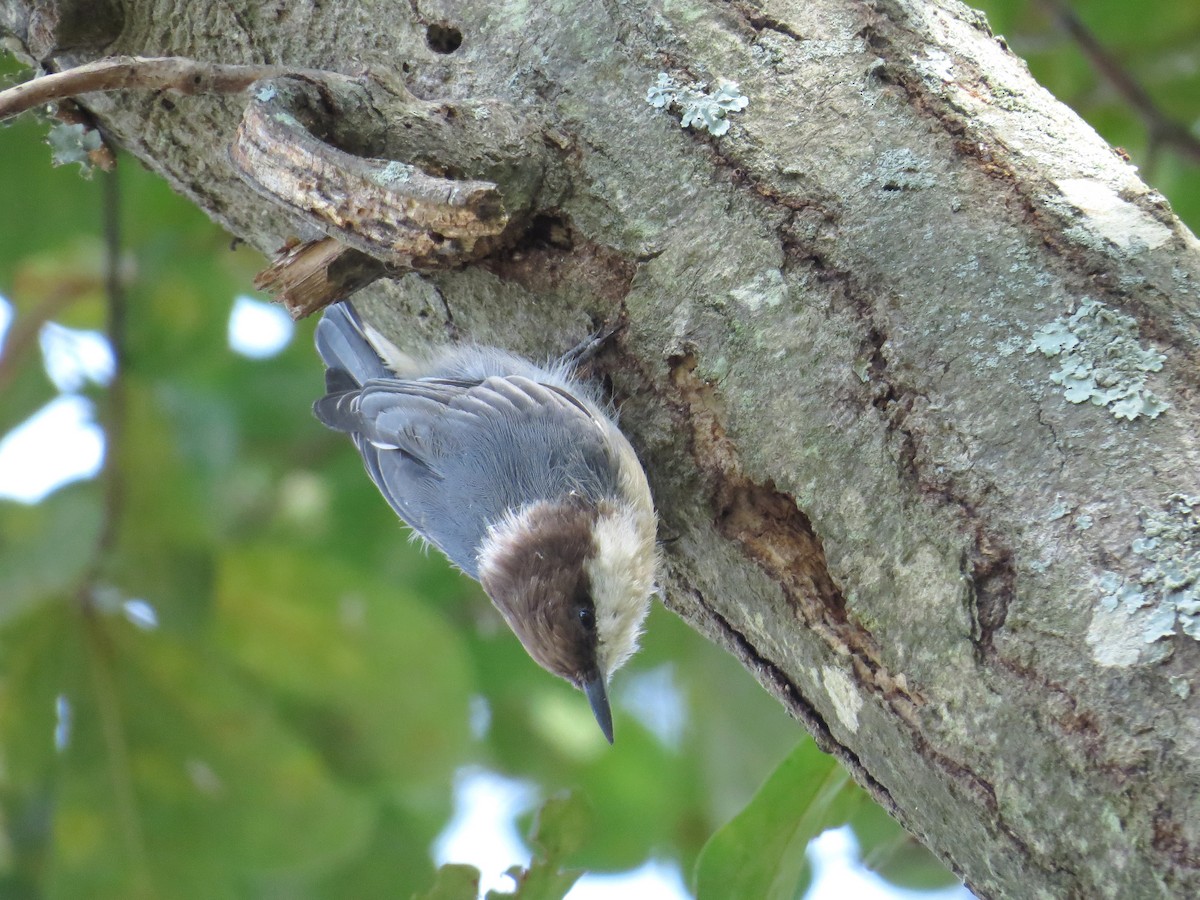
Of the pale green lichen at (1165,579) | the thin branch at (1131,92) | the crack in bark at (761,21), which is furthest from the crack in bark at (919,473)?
the thin branch at (1131,92)

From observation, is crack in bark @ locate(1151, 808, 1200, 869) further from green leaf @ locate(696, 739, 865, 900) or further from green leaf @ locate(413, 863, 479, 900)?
green leaf @ locate(413, 863, 479, 900)

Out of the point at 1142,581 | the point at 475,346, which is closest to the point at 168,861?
the point at 475,346

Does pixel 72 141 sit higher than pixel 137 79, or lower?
lower

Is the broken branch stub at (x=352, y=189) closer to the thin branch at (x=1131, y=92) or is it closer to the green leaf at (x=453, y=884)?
the green leaf at (x=453, y=884)

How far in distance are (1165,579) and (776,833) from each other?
3.53 feet

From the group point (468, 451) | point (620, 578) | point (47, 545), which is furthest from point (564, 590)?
point (47, 545)

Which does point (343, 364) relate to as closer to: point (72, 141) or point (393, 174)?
point (72, 141)

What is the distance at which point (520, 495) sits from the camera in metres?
3.19

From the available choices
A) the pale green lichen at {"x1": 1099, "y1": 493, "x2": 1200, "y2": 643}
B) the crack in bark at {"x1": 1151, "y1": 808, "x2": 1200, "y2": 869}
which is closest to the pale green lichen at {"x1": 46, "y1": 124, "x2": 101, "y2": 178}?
the pale green lichen at {"x1": 1099, "y1": 493, "x2": 1200, "y2": 643}

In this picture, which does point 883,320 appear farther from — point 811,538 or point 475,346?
point 475,346

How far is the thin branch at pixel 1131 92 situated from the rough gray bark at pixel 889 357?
1.66 metres

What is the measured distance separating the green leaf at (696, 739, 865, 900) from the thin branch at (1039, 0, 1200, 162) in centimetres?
234

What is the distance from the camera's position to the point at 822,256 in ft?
6.41

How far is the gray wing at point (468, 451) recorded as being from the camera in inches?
120
